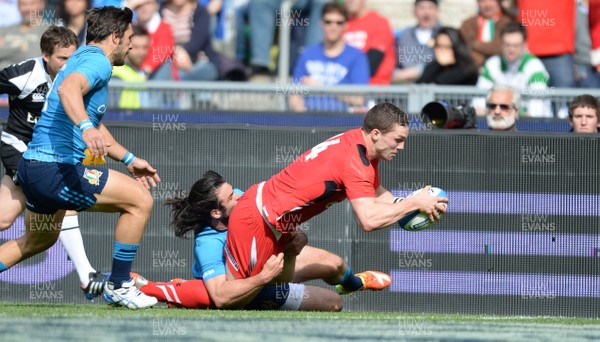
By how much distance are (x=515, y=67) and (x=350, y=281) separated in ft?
17.6

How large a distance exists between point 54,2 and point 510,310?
8.56 meters

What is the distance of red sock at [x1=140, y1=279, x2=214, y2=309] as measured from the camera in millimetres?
9570

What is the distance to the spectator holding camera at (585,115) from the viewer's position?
11383 millimetres

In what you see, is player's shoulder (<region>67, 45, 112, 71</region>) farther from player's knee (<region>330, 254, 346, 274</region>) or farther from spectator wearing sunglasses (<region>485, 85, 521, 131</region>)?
spectator wearing sunglasses (<region>485, 85, 521, 131</region>)

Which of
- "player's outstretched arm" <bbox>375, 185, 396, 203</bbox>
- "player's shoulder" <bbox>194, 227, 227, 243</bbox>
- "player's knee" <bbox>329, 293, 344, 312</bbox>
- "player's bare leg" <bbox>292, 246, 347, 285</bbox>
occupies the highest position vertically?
"player's outstretched arm" <bbox>375, 185, 396, 203</bbox>

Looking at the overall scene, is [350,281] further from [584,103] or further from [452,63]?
[452,63]

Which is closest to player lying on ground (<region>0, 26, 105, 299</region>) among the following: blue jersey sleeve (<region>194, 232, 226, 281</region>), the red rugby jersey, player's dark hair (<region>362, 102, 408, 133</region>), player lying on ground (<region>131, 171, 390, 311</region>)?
player lying on ground (<region>131, 171, 390, 311</region>)

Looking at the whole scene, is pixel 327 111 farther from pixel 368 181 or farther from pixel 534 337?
pixel 534 337

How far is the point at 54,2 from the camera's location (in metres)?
16.3

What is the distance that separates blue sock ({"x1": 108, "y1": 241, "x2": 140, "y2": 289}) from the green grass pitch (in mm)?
231

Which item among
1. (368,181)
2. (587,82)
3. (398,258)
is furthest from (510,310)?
(587,82)

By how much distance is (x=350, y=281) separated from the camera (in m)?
9.93

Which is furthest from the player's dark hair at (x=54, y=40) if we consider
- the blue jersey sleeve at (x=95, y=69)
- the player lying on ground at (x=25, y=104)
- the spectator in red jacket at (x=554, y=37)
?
the spectator in red jacket at (x=554, y=37)

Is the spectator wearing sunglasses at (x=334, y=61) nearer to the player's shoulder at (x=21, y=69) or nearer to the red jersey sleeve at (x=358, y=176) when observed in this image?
the player's shoulder at (x=21, y=69)
